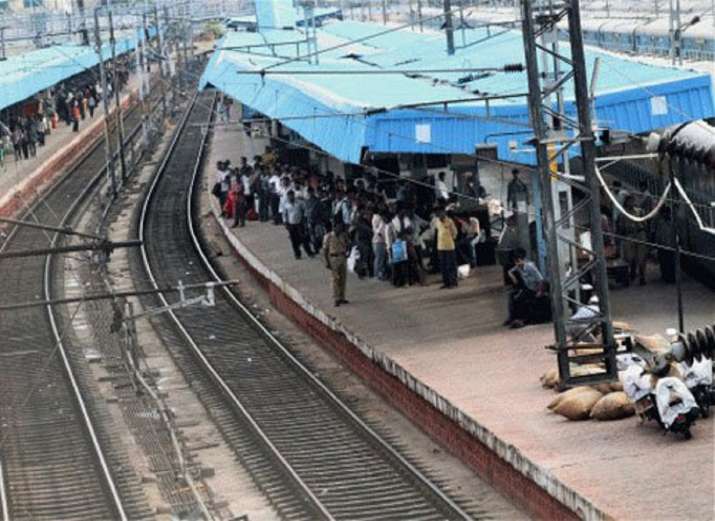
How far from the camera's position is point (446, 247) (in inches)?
945

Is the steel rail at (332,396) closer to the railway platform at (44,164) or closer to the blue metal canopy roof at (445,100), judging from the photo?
the blue metal canopy roof at (445,100)

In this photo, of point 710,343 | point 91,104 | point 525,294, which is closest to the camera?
point 710,343

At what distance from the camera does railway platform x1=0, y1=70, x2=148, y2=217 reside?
45.0 m

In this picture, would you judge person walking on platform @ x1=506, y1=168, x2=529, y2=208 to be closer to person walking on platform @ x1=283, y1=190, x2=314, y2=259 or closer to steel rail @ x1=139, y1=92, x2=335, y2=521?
steel rail @ x1=139, y1=92, x2=335, y2=521

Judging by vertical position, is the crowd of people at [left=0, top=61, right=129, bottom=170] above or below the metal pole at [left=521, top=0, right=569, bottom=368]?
below

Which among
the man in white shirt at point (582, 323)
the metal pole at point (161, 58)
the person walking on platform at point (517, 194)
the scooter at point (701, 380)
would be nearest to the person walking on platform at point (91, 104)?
the metal pole at point (161, 58)

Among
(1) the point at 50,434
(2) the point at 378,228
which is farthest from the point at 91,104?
(1) the point at 50,434

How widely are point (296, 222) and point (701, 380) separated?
49.9 feet

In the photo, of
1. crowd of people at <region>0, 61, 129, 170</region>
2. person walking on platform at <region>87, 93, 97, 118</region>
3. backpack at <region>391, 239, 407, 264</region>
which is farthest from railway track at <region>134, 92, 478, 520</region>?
person walking on platform at <region>87, 93, 97, 118</region>

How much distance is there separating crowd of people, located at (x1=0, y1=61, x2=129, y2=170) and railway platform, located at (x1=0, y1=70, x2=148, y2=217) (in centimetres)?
25

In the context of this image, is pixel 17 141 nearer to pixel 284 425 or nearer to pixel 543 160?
pixel 284 425

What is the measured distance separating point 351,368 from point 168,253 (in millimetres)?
14896

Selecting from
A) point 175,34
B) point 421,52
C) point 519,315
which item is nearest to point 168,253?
point 421,52

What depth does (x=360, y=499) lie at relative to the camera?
16.8m
